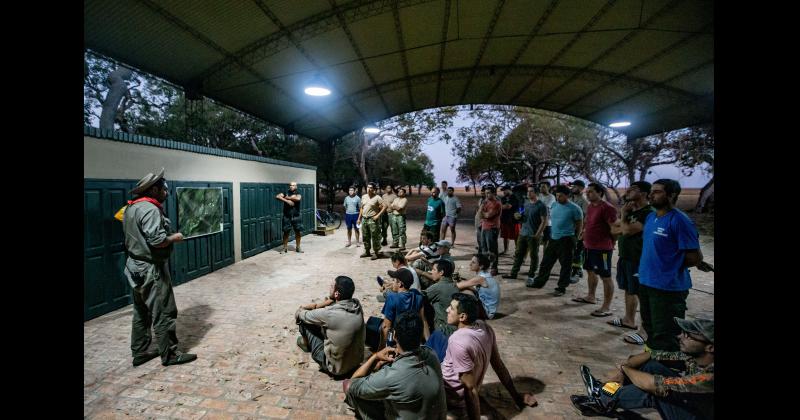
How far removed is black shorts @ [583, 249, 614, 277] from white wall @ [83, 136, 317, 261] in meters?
6.14

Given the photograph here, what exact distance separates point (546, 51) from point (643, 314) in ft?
32.6

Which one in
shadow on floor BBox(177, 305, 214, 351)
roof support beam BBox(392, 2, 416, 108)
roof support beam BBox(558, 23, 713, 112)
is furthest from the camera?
roof support beam BBox(558, 23, 713, 112)

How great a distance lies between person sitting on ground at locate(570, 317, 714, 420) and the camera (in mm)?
2205

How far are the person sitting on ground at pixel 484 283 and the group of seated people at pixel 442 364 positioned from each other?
0.83 meters

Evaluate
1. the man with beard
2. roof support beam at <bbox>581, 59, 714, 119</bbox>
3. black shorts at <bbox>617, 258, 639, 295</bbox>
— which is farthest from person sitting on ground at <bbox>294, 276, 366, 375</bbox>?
roof support beam at <bbox>581, 59, 714, 119</bbox>

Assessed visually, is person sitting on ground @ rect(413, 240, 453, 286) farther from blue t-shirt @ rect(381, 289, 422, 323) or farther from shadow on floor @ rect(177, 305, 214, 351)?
shadow on floor @ rect(177, 305, 214, 351)

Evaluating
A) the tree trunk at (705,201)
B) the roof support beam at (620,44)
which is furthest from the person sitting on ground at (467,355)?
the tree trunk at (705,201)

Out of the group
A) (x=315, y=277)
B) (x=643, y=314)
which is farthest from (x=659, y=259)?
(x=315, y=277)

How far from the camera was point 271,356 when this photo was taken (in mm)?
4012

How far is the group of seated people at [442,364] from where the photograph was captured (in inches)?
90.5

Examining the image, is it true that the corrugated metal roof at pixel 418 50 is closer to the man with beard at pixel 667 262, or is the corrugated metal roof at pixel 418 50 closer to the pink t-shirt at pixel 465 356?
the man with beard at pixel 667 262

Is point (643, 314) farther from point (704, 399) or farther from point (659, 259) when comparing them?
point (704, 399)

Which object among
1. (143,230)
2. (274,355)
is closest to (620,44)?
(274,355)

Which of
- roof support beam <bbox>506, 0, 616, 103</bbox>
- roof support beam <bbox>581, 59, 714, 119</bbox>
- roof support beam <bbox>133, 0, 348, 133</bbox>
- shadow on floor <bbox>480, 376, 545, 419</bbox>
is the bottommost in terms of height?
shadow on floor <bbox>480, 376, 545, 419</bbox>
